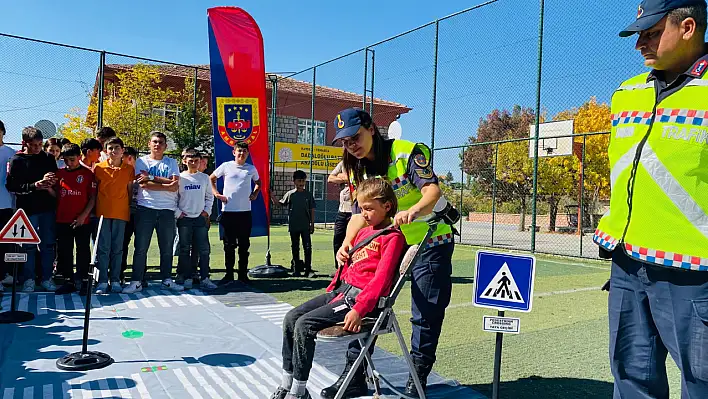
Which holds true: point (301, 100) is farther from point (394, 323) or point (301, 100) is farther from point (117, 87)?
point (394, 323)

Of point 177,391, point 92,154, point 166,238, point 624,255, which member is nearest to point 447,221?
point 624,255

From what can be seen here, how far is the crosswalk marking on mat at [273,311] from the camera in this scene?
5324mm

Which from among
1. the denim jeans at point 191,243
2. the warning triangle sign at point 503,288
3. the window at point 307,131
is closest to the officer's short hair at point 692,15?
the warning triangle sign at point 503,288

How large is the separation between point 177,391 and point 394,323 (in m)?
1.64

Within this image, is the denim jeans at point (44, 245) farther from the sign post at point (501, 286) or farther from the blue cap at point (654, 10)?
the blue cap at point (654, 10)

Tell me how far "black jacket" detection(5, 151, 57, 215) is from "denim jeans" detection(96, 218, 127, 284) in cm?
76

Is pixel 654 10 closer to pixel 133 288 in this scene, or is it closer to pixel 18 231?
pixel 18 231

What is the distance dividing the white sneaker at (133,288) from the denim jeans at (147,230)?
73 millimetres

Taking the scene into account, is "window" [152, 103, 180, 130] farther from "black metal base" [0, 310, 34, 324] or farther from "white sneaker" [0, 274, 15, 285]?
"black metal base" [0, 310, 34, 324]

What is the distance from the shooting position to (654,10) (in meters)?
1.97

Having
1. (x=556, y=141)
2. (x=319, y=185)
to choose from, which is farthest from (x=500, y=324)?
(x=319, y=185)

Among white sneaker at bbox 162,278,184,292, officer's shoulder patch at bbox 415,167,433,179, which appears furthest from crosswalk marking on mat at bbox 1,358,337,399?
white sneaker at bbox 162,278,184,292

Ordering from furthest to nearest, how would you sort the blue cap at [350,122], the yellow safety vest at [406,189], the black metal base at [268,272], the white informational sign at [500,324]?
1. the black metal base at [268,272]
2. the yellow safety vest at [406,189]
3. the blue cap at [350,122]
4. the white informational sign at [500,324]

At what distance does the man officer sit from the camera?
1858mm
